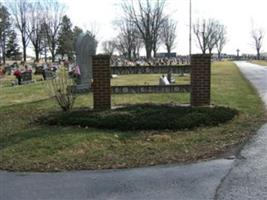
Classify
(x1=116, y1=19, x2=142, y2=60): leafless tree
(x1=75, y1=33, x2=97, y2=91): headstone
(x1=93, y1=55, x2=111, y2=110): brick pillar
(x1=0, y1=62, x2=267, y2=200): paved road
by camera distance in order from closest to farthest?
(x1=0, y1=62, x2=267, y2=200): paved road → (x1=93, y1=55, x2=111, y2=110): brick pillar → (x1=75, y1=33, x2=97, y2=91): headstone → (x1=116, y1=19, x2=142, y2=60): leafless tree

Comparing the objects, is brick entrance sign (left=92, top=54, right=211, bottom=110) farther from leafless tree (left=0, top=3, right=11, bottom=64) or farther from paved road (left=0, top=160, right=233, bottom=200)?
leafless tree (left=0, top=3, right=11, bottom=64)

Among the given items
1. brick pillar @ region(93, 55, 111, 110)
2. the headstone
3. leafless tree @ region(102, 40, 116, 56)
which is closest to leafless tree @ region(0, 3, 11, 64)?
leafless tree @ region(102, 40, 116, 56)

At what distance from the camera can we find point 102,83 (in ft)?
43.3

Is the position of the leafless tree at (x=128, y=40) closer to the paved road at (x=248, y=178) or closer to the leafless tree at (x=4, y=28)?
the leafless tree at (x=4, y=28)

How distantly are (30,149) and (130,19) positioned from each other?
60249 millimetres

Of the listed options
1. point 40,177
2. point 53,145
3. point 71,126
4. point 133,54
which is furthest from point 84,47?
point 133,54

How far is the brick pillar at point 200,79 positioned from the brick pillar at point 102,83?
7.26 feet

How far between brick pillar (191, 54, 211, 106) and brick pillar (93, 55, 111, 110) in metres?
2.21

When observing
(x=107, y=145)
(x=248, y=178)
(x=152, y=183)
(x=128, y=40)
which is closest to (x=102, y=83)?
(x=107, y=145)

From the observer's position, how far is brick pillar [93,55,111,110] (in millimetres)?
13125

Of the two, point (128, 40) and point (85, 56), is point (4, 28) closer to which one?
point (128, 40)

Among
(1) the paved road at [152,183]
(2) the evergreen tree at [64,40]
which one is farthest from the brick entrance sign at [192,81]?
(2) the evergreen tree at [64,40]

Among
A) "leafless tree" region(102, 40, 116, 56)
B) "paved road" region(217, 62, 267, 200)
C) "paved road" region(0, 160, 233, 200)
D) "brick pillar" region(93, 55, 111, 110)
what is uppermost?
"leafless tree" region(102, 40, 116, 56)

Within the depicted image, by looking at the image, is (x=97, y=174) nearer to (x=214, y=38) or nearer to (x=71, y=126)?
(x=71, y=126)
